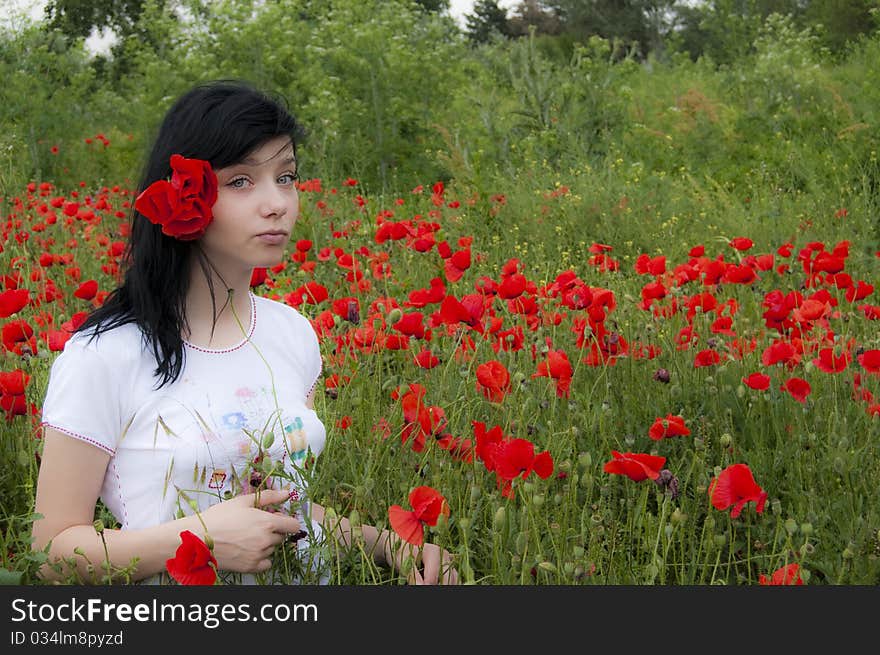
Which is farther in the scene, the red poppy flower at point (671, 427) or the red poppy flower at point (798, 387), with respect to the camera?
the red poppy flower at point (798, 387)

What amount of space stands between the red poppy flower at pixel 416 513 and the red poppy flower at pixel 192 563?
247 millimetres

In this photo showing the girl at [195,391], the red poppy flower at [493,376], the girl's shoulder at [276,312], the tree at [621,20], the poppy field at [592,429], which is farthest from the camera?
the tree at [621,20]

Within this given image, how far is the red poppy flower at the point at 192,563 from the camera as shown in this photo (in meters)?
1.22

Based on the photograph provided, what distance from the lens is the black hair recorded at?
1.58 meters

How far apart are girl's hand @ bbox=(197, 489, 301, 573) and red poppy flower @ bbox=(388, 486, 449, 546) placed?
22cm

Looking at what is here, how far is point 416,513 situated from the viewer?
127 centimetres

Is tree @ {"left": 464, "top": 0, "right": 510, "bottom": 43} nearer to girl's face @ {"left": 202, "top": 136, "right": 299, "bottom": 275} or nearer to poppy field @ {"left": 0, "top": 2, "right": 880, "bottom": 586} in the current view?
poppy field @ {"left": 0, "top": 2, "right": 880, "bottom": 586}

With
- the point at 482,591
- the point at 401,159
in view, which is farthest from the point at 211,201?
the point at 401,159

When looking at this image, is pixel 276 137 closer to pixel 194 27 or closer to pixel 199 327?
pixel 199 327

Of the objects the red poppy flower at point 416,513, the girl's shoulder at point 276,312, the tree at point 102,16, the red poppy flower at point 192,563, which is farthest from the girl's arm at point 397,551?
the tree at point 102,16

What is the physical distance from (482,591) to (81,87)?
1146 cm

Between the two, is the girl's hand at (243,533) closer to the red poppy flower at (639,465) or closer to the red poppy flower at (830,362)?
the red poppy flower at (639,465)

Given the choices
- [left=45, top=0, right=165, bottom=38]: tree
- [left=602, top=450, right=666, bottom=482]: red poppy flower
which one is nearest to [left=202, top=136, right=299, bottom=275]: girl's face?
[left=602, top=450, right=666, bottom=482]: red poppy flower

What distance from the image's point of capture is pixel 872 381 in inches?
102
